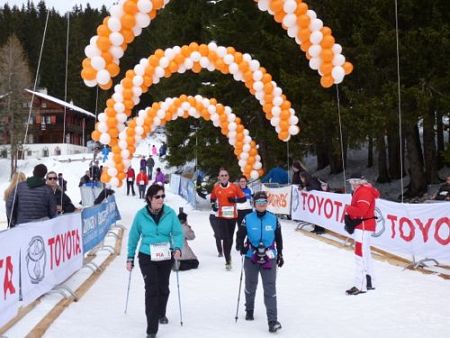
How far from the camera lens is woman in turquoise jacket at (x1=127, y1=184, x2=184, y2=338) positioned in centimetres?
599

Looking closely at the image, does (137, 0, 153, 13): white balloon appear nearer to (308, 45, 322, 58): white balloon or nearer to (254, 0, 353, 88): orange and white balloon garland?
(254, 0, 353, 88): orange and white balloon garland

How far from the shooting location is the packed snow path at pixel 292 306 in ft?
20.7

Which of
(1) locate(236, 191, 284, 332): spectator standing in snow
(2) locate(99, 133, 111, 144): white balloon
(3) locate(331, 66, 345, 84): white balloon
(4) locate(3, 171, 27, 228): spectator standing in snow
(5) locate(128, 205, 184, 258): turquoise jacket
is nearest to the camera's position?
(5) locate(128, 205, 184, 258): turquoise jacket

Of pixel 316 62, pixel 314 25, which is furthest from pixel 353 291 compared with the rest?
pixel 314 25

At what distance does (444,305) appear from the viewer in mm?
7293

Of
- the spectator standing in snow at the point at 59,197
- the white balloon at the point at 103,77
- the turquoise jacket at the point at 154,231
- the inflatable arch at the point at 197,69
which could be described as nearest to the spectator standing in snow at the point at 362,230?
the turquoise jacket at the point at 154,231

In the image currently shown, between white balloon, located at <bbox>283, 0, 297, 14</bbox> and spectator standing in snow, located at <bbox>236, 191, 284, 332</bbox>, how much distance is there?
6.82 meters

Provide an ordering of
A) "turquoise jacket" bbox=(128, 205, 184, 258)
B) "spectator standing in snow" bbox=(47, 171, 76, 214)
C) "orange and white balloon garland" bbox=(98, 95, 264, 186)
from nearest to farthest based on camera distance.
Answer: "turquoise jacket" bbox=(128, 205, 184, 258)
"spectator standing in snow" bbox=(47, 171, 76, 214)
"orange and white balloon garland" bbox=(98, 95, 264, 186)

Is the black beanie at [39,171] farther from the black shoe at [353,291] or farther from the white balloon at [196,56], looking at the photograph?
the white balloon at [196,56]

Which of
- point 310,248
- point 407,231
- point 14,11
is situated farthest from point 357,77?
point 14,11

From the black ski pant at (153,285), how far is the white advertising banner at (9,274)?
1.53 meters

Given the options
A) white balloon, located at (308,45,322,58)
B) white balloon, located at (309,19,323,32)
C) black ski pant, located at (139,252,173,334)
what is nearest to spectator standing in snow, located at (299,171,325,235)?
white balloon, located at (308,45,322,58)

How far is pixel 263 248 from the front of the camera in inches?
254

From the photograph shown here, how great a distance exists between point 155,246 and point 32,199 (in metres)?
2.91
